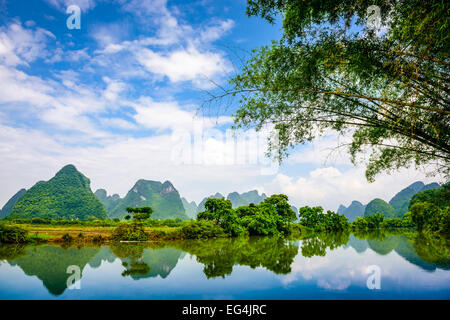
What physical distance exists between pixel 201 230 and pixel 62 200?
51719mm

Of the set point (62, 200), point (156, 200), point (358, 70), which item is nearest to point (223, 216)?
point (358, 70)

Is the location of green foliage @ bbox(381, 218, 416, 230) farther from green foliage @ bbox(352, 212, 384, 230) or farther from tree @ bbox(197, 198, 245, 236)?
tree @ bbox(197, 198, 245, 236)

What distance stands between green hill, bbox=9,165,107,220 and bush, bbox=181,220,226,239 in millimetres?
40989

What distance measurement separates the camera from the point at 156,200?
88.2 metres

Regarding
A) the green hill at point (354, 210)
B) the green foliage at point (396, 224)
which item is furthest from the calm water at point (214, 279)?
the green hill at point (354, 210)

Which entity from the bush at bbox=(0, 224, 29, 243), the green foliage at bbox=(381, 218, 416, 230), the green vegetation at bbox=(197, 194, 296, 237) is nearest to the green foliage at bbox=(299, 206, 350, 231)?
the green vegetation at bbox=(197, 194, 296, 237)

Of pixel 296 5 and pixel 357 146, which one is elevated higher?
pixel 296 5

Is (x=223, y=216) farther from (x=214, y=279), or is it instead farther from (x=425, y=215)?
(x=425, y=215)

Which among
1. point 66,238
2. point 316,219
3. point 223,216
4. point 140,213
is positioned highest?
point 140,213

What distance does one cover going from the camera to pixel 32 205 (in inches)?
1843

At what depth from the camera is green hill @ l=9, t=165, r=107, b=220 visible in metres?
46.6
